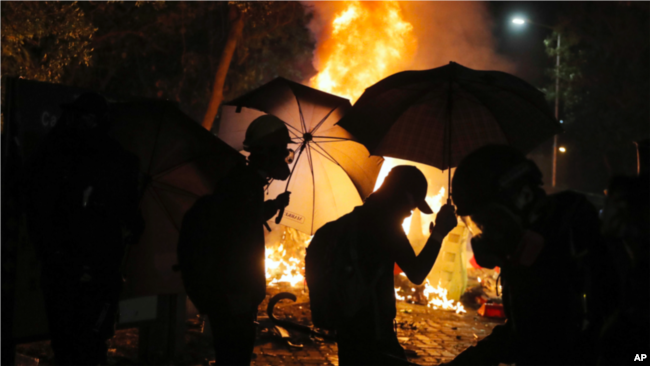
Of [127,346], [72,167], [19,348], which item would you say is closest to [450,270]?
[127,346]

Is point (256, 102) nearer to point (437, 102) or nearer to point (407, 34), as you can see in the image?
point (437, 102)

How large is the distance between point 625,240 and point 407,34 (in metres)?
14.3

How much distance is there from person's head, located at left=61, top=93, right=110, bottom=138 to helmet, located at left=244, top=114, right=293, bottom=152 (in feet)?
3.14

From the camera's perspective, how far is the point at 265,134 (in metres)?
3.69

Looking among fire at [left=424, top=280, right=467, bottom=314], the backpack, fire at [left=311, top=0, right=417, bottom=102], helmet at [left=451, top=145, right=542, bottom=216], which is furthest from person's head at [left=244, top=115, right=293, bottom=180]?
fire at [left=311, top=0, right=417, bottom=102]

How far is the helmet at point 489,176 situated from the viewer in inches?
78.2

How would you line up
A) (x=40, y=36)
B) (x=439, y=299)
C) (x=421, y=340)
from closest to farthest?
(x=421, y=340) → (x=40, y=36) → (x=439, y=299)

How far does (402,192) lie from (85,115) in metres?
1.99

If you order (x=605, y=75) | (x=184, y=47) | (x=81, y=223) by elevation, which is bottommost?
(x=81, y=223)

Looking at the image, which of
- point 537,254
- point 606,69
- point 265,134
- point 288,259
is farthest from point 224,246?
point 606,69

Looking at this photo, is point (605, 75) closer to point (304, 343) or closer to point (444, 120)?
point (304, 343)

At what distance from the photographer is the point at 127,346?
645 centimetres

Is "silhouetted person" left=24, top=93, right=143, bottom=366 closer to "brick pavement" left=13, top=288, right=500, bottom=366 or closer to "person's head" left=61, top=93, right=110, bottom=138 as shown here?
"person's head" left=61, top=93, right=110, bottom=138

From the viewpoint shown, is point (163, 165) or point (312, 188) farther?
point (312, 188)
